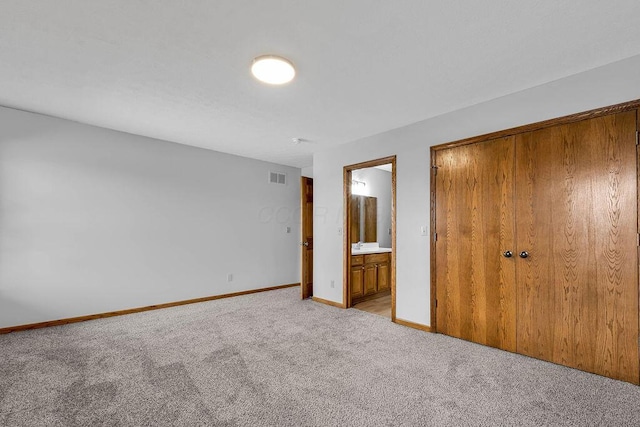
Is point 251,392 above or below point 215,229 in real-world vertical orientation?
below

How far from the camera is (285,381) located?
7.39 feet

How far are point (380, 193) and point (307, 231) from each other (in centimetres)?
213

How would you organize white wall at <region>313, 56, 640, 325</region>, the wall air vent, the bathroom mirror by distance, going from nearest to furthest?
white wall at <region>313, 56, 640, 325</region>
the bathroom mirror
the wall air vent

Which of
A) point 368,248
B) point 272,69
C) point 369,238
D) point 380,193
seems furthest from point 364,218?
point 272,69

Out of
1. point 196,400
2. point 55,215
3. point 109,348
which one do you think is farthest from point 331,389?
point 55,215

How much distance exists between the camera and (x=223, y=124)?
3777mm

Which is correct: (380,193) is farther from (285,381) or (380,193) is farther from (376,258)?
(285,381)

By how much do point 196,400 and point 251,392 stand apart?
0.37 metres

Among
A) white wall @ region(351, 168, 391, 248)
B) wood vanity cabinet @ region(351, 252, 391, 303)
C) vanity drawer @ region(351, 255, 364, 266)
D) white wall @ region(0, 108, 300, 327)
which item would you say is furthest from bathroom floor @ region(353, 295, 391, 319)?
white wall @ region(0, 108, 300, 327)

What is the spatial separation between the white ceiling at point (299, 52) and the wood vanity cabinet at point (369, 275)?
241cm

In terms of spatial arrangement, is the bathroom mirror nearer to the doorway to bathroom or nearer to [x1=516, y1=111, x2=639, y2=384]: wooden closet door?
the doorway to bathroom

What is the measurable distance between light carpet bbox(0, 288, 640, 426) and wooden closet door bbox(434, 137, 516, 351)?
264 mm

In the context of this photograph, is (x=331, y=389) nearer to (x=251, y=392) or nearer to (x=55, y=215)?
(x=251, y=392)

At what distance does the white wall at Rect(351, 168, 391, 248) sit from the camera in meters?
6.11
